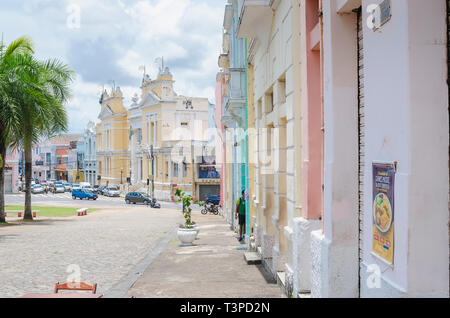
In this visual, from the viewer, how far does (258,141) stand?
12195 mm

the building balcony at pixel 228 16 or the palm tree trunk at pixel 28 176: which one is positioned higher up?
the building balcony at pixel 228 16

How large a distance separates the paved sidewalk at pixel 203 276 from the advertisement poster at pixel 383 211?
159 inches

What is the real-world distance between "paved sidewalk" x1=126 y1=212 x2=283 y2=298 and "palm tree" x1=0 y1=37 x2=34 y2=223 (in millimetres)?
9805

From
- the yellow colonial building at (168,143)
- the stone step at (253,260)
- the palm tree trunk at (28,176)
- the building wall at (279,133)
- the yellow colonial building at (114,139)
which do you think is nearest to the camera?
the building wall at (279,133)

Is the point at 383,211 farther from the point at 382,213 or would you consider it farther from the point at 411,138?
the point at 411,138

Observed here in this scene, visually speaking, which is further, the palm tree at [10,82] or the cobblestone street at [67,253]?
the palm tree at [10,82]

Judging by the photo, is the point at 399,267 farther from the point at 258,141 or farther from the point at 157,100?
the point at 157,100

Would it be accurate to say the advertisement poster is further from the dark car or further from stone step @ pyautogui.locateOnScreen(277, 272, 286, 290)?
the dark car

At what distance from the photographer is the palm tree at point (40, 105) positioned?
20062 millimetres

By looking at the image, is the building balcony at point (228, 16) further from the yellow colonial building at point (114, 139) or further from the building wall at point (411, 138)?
the yellow colonial building at point (114, 139)

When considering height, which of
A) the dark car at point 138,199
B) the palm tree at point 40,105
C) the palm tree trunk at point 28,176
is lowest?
the dark car at point 138,199

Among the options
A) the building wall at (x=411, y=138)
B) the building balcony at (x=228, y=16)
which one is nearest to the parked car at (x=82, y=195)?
the building balcony at (x=228, y=16)

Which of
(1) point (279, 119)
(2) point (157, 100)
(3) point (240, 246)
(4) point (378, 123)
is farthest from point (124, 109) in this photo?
(4) point (378, 123)

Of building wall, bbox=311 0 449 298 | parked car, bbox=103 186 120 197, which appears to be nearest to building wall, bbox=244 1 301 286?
building wall, bbox=311 0 449 298
